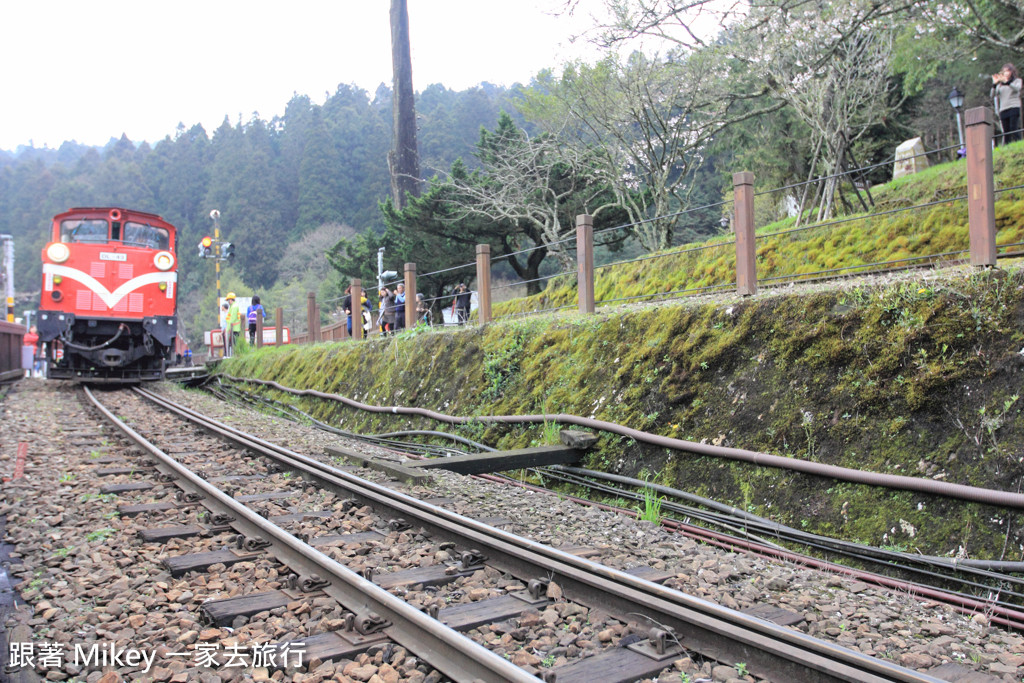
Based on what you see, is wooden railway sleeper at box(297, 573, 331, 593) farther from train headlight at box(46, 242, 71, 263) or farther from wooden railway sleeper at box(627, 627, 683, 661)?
train headlight at box(46, 242, 71, 263)

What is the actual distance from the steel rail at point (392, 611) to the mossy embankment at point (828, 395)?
2.55m

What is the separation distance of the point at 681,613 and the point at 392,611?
3.91 ft

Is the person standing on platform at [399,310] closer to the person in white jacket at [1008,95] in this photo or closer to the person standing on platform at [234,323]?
the person standing on platform at [234,323]

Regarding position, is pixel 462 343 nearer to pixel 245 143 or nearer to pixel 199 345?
pixel 199 345

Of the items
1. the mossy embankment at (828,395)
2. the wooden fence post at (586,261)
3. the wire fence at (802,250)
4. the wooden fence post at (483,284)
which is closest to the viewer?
the mossy embankment at (828,395)

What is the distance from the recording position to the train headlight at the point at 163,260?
50.3 feet

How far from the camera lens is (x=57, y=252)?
14070 mm

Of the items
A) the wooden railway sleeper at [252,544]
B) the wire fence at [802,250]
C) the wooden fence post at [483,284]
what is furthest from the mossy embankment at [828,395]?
the wooden railway sleeper at [252,544]

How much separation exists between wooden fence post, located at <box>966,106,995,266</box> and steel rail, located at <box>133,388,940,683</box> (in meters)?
3.39

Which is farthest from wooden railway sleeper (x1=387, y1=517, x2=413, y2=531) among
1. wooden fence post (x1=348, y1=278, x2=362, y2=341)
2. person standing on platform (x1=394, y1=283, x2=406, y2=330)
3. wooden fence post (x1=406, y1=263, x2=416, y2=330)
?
wooden fence post (x1=348, y1=278, x2=362, y2=341)

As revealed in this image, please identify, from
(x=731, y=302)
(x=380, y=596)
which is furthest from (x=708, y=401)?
(x=380, y=596)

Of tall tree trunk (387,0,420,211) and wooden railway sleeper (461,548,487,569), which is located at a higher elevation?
tall tree trunk (387,0,420,211)

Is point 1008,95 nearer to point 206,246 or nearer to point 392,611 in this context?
point 392,611

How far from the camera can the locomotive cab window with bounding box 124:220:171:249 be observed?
607 inches
